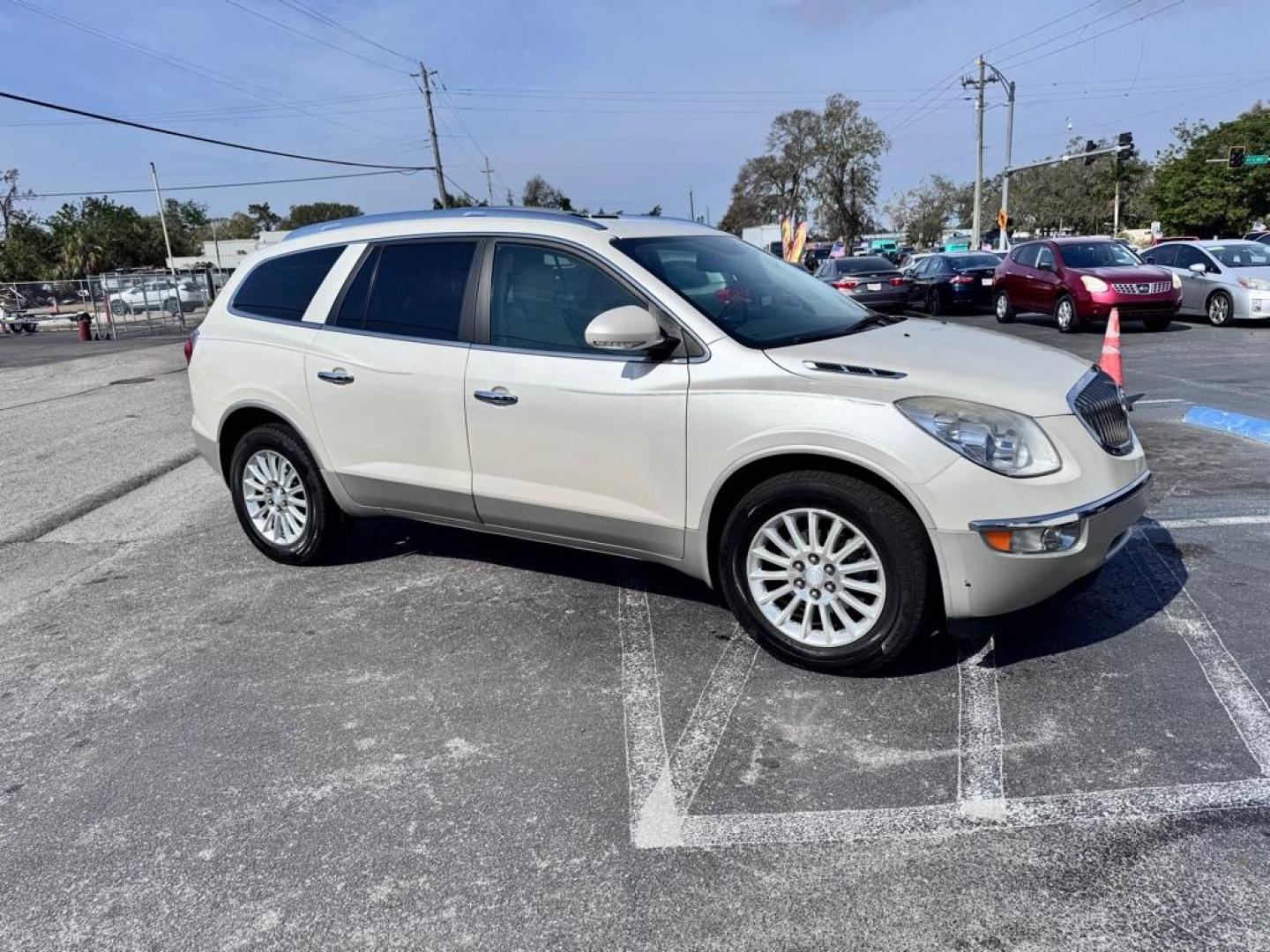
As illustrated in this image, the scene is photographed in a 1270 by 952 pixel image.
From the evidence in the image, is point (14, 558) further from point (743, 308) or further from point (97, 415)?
point (97, 415)

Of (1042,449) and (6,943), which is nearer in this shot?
(6,943)

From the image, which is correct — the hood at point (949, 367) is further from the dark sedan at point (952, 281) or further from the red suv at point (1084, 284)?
the dark sedan at point (952, 281)

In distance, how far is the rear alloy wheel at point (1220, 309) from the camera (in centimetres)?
1606

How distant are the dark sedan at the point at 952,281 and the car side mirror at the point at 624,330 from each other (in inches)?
745

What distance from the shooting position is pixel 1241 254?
1698 centimetres

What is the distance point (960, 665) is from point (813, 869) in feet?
4.85

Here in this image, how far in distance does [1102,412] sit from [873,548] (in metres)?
1.15

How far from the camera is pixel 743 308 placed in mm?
4281

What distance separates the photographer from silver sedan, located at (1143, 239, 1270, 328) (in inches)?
614

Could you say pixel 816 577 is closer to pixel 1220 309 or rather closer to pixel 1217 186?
pixel 1220 309

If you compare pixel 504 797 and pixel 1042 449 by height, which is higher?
pixel 1042 449

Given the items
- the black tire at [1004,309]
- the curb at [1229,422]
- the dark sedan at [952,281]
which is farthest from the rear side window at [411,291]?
the dark sedan at [952,281]

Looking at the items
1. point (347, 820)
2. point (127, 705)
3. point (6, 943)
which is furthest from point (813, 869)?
point (127, 705)

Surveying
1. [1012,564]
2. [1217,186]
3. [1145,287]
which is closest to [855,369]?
[1012,564]
